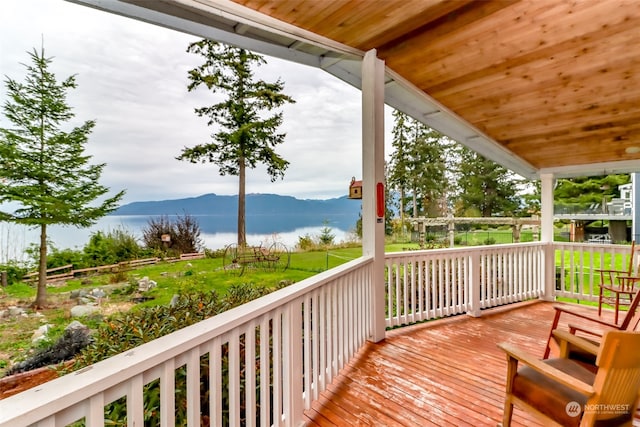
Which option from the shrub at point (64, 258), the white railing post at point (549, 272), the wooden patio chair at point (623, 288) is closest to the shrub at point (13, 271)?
the shrub at point (64, 258)

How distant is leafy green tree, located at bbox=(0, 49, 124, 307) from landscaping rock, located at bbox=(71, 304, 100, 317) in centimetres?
26

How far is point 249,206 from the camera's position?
4.77m

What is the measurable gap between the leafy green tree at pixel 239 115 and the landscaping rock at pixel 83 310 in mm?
2033

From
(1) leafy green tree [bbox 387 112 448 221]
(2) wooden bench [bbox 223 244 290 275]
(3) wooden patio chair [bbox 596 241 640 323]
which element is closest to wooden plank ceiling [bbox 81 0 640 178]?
(3) wooden patio chair [bbox 596 241 640 323]

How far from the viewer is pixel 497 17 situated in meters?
2.62

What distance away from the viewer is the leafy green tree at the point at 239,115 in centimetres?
470

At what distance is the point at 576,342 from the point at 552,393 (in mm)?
452

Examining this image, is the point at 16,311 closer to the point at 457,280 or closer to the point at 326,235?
the point at 326,235

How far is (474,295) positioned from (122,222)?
4545 mm

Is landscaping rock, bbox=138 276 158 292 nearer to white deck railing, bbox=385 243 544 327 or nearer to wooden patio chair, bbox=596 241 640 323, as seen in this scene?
white deck railing, bbox=385 243 544 327

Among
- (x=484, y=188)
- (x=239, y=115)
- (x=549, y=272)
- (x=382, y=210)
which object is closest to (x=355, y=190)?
(x=382, y=210)

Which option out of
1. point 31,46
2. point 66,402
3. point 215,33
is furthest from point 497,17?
point 31,46

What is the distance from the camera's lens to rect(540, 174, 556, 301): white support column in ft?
16.0

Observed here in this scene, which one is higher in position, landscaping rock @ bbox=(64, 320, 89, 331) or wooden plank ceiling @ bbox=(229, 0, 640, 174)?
wooden plank ceiling @ bbox=(229, 0, 640, 174)
